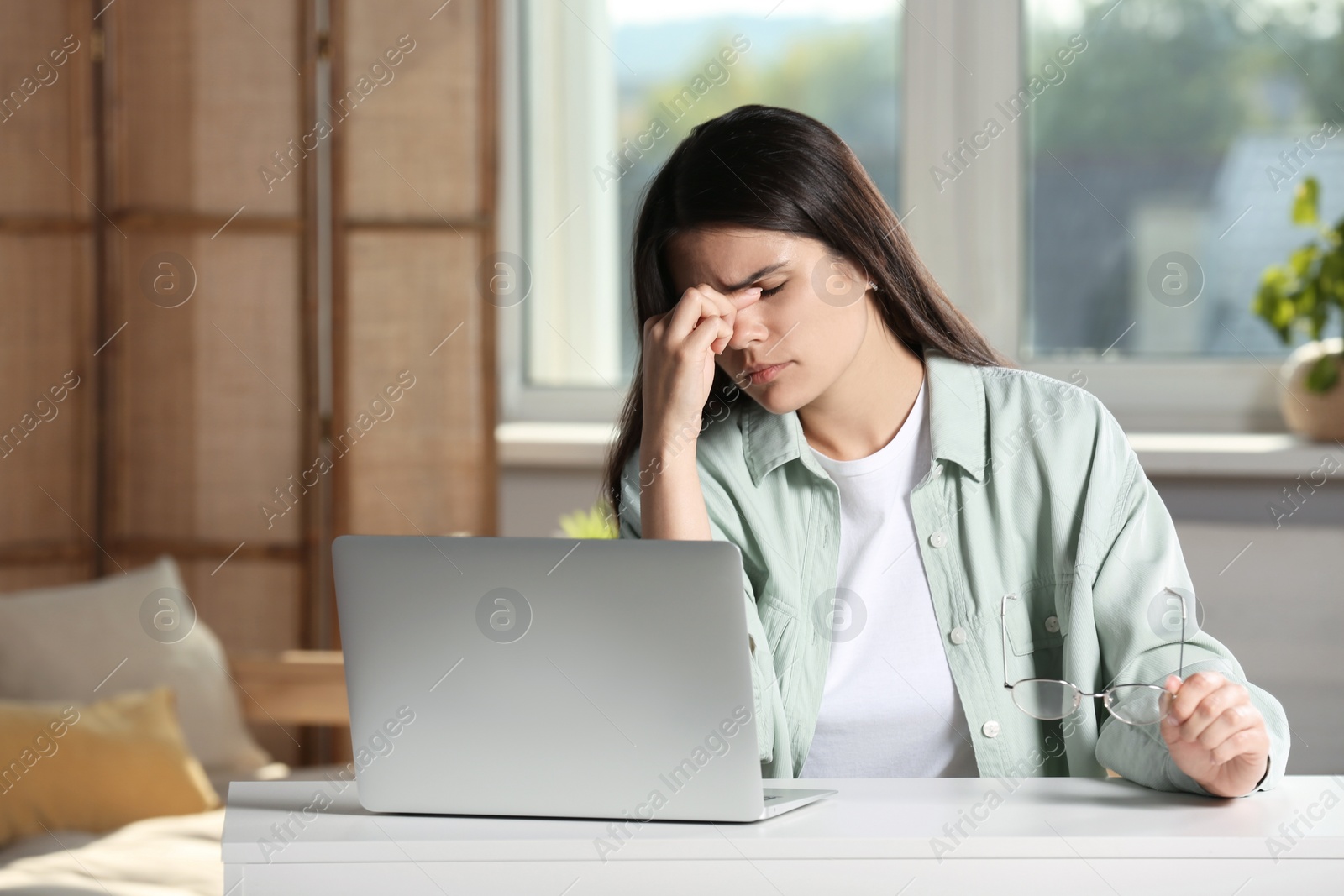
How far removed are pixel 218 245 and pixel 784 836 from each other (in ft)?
7.27

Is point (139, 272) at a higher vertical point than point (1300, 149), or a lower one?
lower

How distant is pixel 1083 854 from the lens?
907mm

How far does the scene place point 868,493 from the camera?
4.76 ft

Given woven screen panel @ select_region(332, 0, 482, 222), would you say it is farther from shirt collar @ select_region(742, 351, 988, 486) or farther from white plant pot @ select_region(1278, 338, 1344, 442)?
white plant pot @ select_region(1278, 338, 1344, 442)

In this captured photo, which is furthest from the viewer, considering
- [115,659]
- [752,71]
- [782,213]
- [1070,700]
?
[752,71]

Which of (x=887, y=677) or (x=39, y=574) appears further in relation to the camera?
(x=39, y=574)

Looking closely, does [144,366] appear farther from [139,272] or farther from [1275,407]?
[1275,407]

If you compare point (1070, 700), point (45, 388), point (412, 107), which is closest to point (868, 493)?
point (1070, 700)

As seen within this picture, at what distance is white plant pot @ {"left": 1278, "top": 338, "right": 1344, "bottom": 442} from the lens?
100.0 inches

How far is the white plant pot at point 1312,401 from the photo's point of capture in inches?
100.0

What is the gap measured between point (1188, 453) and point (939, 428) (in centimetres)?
135

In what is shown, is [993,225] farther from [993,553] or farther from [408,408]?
[993,553]

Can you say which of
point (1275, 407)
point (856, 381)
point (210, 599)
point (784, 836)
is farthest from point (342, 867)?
point (1275, 407)

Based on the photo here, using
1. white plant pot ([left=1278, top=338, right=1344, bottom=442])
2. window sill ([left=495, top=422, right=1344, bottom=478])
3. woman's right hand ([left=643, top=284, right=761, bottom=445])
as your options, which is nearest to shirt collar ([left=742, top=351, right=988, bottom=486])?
woman's right hand ([left=643, top=284, right=761, bottom=445])
